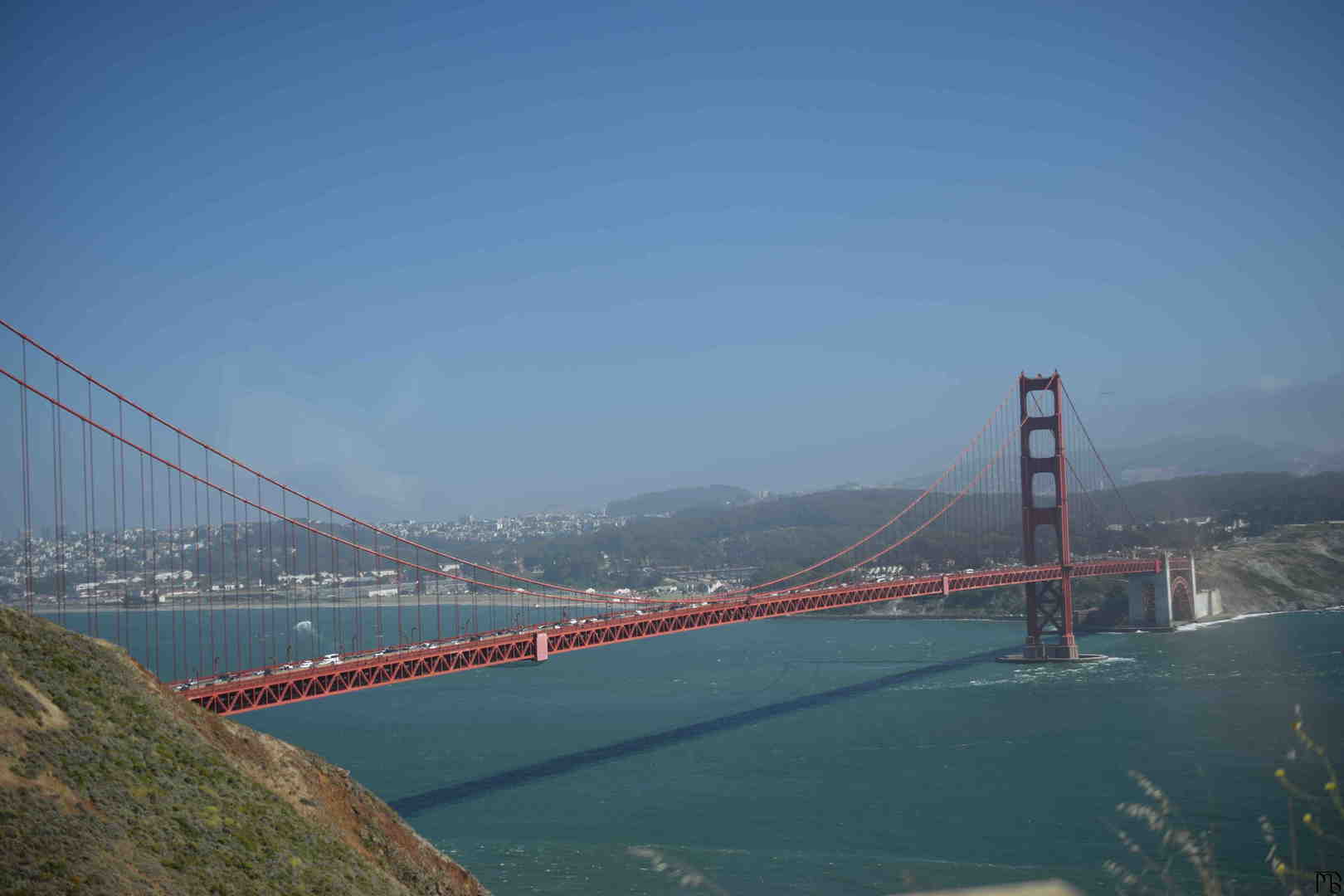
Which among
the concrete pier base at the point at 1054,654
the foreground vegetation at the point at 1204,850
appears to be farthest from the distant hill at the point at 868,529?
the foreground vegetation at the point at 1204,850

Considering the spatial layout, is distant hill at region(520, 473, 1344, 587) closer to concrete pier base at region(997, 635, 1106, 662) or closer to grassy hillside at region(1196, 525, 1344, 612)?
grassy hillside at region(1196, 525, 1344, 612)

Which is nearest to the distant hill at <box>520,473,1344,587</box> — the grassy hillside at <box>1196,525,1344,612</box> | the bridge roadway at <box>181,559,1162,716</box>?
the grassy hillside at <box>1196,525,1344,612</box>

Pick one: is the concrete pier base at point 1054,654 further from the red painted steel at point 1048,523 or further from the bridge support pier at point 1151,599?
the bridge support pier at point 1151,599

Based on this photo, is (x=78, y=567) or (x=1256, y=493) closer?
(x=78, y=567)

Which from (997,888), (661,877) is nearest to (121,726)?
(661,877)

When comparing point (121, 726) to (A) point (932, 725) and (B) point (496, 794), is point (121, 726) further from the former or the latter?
(A) point (932, 725)

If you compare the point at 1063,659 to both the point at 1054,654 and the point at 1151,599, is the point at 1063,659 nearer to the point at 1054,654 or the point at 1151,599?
the point at 1054,654

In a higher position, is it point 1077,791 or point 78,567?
point 78,567

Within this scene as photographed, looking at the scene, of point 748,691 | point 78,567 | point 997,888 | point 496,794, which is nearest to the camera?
point 997,888
